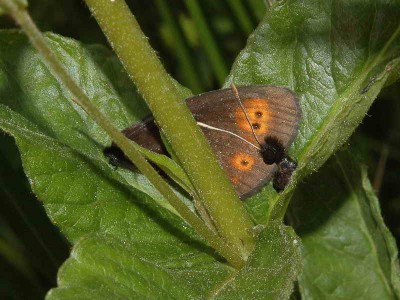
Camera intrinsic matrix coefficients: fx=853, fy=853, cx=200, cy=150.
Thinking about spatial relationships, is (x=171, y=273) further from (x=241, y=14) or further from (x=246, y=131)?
(x=241, y=14)

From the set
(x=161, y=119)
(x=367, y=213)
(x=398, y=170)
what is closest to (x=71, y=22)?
(x=398, y=170)

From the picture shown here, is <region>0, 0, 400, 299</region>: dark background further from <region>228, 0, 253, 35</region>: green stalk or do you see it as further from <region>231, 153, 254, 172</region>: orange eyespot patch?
<region>231, 153, 254, 172</region>: orange eyespot patch

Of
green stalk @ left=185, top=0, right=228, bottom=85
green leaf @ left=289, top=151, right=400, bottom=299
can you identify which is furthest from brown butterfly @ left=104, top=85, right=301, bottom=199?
green stalk @ left=185, top=0, right=228, bottom=85

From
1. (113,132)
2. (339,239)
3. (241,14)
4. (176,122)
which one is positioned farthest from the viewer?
(241,14)

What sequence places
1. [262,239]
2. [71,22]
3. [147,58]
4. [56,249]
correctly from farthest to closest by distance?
[71,22], [56,249], [262,239], [147,58]

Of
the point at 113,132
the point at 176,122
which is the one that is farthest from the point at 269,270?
the point at 113,132

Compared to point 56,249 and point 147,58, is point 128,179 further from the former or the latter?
point 56,249
